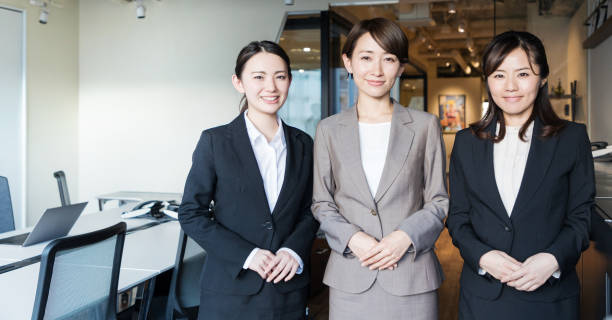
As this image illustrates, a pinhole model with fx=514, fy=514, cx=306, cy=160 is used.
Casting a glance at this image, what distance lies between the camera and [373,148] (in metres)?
1.72

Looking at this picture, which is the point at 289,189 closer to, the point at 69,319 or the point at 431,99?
the point at 69,319

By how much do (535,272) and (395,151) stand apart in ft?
1.75

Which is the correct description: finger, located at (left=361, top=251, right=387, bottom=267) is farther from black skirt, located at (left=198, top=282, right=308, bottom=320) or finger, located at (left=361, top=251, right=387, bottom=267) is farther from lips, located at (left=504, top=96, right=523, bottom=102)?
lips, located at (left=504, top=96, right=523, bottom=102)

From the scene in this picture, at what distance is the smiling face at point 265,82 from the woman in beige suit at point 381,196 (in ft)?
0.71

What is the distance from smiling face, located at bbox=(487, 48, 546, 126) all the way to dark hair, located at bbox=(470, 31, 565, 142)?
1 cm

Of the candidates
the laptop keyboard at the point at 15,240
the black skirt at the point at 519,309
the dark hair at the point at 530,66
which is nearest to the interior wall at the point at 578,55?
the dark hair at the point at 530,66

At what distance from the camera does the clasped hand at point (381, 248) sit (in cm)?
155

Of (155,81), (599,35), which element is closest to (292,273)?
(599,35)

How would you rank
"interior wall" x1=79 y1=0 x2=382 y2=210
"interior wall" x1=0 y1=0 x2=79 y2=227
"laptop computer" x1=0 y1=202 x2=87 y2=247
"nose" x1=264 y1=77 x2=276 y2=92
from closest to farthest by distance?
"nose" x1=264 y1=77 x2=276 y2=92 < "laptop computer" x1=0 y1=202 x2=87 y2=247 < "interior wall" x1=0 y1=0 x2=79 y2=227 < "interior wall" x1=79 y1=0 x2=382 y2=210

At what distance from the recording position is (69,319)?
1786 mm

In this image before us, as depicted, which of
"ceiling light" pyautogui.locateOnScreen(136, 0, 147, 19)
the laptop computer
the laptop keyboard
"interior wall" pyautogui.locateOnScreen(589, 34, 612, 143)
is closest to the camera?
the laptop computer

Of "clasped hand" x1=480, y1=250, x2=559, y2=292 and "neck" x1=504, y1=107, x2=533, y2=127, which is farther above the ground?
"neck" x1=504, y1=107, x2=533, y2=127

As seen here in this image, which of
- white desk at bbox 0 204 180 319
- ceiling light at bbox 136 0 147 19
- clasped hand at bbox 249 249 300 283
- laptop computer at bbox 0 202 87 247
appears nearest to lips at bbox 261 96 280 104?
clasped hand at bbox 249 249 300 283

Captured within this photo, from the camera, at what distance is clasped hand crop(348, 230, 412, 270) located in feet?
5.09
